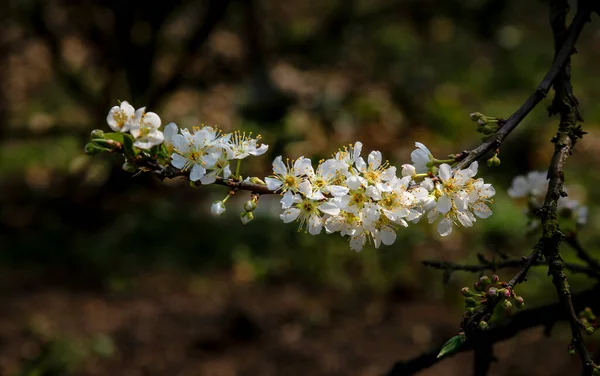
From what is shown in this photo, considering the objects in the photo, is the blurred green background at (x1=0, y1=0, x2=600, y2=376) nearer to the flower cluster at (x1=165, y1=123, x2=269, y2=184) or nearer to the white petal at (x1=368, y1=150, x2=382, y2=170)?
the flower cluster at (x1=165, y1=123, x2=269, y2=184)

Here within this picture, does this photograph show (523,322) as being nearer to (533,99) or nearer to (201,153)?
(533,99)

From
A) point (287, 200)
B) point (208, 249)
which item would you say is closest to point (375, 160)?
point (287, 200)

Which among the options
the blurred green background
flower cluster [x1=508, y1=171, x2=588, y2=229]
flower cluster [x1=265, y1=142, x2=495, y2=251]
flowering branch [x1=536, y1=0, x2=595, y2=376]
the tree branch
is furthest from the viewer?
the blurred green background

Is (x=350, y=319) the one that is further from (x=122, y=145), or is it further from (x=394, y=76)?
(x=394, y=76)

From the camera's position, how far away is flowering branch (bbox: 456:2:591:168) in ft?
3.45

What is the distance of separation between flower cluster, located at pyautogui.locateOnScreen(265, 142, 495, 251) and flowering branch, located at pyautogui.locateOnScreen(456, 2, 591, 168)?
0.03m

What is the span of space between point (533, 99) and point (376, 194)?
0.33 m

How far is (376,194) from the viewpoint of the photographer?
1.07 m

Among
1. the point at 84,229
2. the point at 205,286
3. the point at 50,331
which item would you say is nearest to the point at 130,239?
the point at 84,229

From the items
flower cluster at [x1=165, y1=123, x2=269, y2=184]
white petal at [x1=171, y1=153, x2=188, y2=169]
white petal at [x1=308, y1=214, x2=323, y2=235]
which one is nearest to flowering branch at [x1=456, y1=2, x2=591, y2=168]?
white petal at [x1=308, y1=214, x2=323, y2=235]

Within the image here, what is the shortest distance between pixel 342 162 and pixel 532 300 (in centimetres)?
255

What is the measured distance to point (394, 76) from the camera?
5246 mm

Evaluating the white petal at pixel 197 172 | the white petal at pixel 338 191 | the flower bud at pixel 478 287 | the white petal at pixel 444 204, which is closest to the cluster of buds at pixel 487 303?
the flower bud at pixel 478 287

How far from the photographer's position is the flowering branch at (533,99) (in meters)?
1.05
